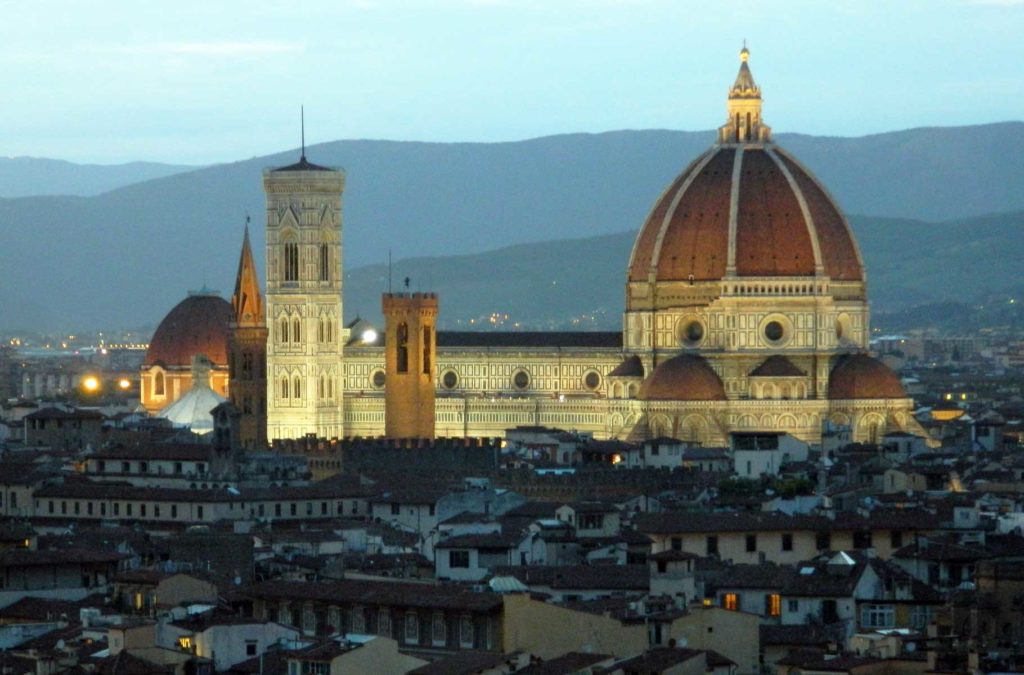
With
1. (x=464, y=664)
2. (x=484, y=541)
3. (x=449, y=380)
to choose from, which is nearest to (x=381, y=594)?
(x=464, y=664)

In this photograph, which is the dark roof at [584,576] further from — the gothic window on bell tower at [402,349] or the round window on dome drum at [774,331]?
the round window on dome drum at [774,331]

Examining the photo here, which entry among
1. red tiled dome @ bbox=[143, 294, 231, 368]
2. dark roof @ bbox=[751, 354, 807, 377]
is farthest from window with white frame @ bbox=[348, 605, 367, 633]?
red tiled dome @ bbox=[143, 294, 231, 368]

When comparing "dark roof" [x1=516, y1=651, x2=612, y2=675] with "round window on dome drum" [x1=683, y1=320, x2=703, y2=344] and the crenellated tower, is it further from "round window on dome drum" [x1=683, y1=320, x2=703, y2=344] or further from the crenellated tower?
"round window on dome drum" [x1=683, y1=320, x2=703, y2=344]

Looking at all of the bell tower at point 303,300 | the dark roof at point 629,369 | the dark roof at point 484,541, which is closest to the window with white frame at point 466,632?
the dark roof at point 484,541

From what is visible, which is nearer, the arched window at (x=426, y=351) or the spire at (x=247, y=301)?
the spire at (x=247, y=301)

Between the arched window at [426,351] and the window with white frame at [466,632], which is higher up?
the arched window at [426,351]

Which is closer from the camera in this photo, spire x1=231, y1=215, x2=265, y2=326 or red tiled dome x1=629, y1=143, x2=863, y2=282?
spire x1=231, y1=215, x2=265, y2=326

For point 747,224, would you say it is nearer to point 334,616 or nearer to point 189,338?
point 189,338

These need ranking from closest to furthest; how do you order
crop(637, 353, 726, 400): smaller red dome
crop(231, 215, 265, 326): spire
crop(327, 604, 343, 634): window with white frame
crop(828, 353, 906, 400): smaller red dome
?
1. crop(327, 604, 343, 634): window with white frame
2. crop(637, 353, 726, 400): smaller red dome
3. crop(231, 215, 265, 326): spire
4. crop(828, 353, 906, 400): smaller red dome
